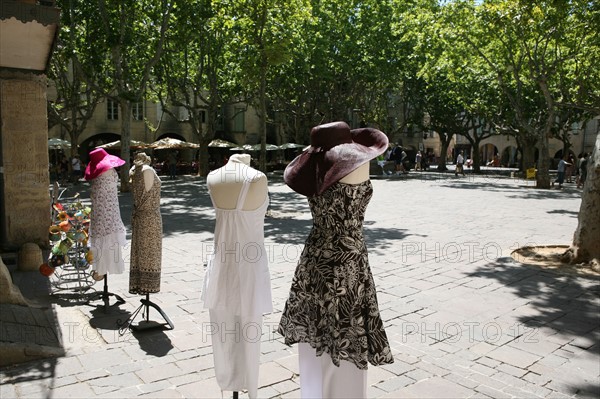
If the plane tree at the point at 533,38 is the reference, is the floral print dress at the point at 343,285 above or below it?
below

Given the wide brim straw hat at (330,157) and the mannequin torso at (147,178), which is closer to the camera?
the wide brim straw hat at (330,157)

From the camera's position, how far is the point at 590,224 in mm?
7398

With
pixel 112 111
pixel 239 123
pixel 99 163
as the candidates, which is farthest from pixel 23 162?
pixel 239 123

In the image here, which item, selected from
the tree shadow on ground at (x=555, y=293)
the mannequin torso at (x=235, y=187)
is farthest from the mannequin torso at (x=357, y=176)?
the tree shadow on ground at (x=555, y=293)

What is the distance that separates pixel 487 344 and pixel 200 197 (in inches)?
582

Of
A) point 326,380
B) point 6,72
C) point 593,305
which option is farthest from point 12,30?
point 593,305

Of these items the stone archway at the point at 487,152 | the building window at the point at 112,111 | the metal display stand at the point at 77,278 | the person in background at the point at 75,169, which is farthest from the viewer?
the stone archway at the point at 487,152

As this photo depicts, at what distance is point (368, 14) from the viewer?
2506 cm

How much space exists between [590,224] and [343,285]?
20.0 feet

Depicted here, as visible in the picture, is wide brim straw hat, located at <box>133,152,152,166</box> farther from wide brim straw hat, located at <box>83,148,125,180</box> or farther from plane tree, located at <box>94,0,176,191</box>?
plane tree, located at <box>94,0,176,191</box>

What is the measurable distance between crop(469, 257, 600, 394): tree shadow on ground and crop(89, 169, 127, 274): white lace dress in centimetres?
442

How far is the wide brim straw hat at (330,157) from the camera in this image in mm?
2801

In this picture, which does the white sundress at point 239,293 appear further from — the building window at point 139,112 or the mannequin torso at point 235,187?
the building window at point 139,112

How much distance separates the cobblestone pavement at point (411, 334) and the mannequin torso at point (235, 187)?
890 mm
